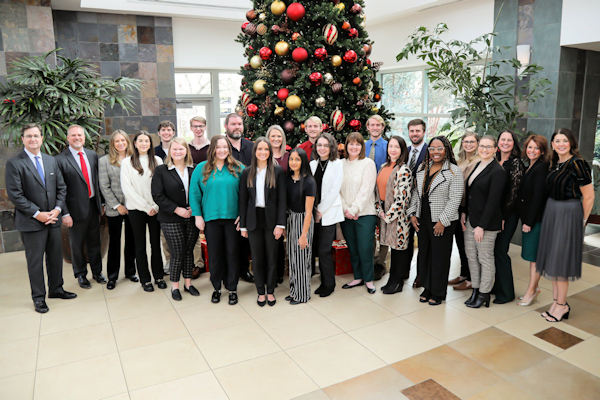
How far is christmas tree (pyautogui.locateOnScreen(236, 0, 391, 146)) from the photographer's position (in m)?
5.01

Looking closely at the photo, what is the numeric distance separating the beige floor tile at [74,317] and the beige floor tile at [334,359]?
1.85 metres

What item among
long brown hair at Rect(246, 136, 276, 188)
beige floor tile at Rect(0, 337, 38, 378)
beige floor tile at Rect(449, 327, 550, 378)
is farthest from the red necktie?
beige floor tile at Rect(449, 327, 550, 378)

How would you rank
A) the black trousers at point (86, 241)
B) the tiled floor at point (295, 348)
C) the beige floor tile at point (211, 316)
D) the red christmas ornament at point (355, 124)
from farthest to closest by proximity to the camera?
the red christmas ornament at point (355, 124) < the black trousers at point (86, 241) < the beige floor tile at point (211, 316) < the tiled floor at point (295, 348)

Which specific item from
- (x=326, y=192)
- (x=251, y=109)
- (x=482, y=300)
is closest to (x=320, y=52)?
(x=251, y=109)

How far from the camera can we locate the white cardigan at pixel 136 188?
13.8 feet

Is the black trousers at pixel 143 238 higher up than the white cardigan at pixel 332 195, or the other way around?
the white cardigan at pixel 332 195

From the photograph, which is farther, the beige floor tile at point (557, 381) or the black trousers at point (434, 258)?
the black trousers at point (434, 258)

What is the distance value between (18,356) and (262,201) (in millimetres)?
2233

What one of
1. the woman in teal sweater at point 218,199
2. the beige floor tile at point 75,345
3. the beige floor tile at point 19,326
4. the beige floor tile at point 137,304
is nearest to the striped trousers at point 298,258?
the woman in teal sweater at point 218,199

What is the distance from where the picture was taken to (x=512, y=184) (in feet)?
12.9

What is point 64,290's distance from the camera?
14.5 ft

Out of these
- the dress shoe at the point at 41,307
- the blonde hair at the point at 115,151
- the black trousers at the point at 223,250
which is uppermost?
the blonde hair at the point at 115,151

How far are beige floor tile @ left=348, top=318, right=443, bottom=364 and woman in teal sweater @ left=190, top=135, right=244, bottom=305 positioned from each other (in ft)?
4.43

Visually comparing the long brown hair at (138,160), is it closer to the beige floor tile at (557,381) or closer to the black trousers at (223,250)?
the black trousers at (223,250)
